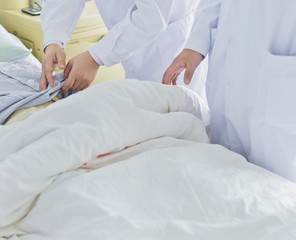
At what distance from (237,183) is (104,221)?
1.02ft

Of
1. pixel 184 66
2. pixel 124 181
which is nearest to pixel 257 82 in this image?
pixel 184 66

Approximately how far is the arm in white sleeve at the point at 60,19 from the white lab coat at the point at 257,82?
649 mm

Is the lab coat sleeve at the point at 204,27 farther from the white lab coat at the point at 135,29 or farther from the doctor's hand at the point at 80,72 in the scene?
the doctor's hand at the point at 80,72

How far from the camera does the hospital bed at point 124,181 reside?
2.15ft

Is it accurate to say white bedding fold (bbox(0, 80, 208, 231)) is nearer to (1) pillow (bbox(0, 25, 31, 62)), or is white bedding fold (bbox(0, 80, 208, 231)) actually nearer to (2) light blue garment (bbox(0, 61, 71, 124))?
(2) light blue garment (bbox(0, 61, 71, 124))

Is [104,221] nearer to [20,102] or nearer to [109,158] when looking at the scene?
[109,158]

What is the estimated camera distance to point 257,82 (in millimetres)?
995

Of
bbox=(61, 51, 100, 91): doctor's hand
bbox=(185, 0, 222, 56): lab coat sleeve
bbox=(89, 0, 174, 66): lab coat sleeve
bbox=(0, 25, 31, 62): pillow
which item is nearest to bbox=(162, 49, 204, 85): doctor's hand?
A: bbox=(185, 0, 222, 56): lab coat sleeve

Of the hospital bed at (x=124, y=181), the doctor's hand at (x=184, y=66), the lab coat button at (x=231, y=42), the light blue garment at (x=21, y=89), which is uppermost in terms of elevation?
the lab coat button at (x=231, y=42)

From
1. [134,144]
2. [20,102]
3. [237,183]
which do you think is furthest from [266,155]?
[20,102]

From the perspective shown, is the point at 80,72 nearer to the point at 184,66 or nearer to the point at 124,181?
the point at 184,66

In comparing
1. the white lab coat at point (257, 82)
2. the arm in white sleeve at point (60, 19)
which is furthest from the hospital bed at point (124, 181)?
the arm in white sleeve at point (60, 19)

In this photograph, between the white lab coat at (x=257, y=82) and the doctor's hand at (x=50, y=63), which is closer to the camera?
the white lab coat at (x=257, y=82)

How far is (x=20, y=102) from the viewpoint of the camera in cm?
122
